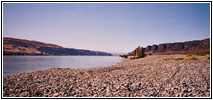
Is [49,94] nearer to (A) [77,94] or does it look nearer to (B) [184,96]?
(A) [77,94]

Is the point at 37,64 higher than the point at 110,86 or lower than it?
lower

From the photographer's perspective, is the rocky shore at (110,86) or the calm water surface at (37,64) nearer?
the rocky shore at (110,86)

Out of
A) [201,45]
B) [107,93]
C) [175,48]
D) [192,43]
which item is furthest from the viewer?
[175,48]

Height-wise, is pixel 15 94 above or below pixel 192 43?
below

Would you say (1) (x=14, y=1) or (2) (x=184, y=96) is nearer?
(2) (x=184, y=96)

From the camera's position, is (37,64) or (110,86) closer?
(110,86)

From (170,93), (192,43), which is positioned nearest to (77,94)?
(170,93)

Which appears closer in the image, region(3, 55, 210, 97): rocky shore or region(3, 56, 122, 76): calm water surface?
region(3, 55, 210, 97): rocky shore

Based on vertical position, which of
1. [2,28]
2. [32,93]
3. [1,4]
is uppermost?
[1,4]

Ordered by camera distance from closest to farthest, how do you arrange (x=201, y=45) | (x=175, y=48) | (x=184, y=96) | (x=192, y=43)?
1. (x=184, y=96)
2. (x=201, y=45)
3. (x=192, y=43)
4. (x=175, y=48)

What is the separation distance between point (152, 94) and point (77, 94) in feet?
12.4

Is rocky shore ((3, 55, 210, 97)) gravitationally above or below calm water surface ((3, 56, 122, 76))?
above

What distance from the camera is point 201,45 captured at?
159 metres

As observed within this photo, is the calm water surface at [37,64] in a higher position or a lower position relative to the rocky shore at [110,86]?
lower
